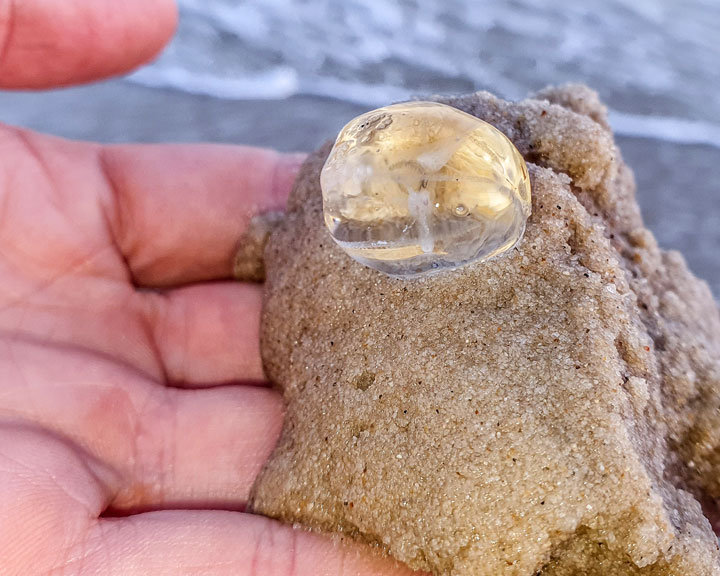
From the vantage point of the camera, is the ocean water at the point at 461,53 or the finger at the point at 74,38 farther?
the ocean water at the point at 461,53

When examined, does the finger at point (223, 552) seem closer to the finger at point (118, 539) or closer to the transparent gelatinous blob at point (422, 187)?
the finger at point (118, 539)

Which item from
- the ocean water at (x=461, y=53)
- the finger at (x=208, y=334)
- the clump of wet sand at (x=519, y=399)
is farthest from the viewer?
the ocean water at (x=461, y=53)

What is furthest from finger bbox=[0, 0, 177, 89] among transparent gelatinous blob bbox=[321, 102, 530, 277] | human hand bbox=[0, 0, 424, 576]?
transparent gelatinous blob bbox=[321, 102, 530, 277]

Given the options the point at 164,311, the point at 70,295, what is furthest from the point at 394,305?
the point at 70,295

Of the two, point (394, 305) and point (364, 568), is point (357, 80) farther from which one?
point (364, 568)

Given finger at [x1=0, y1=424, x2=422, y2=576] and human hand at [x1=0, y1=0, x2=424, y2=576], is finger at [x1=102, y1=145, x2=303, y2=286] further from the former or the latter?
finger at [x1=0, y1=424, x2=422, y2=576]

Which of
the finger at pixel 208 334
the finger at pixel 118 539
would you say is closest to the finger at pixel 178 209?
the finger at pixel 208 334

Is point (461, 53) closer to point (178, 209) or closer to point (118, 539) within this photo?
point (178, 209)

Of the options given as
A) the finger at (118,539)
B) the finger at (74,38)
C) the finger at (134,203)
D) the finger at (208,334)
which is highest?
the finger at (74,38)
